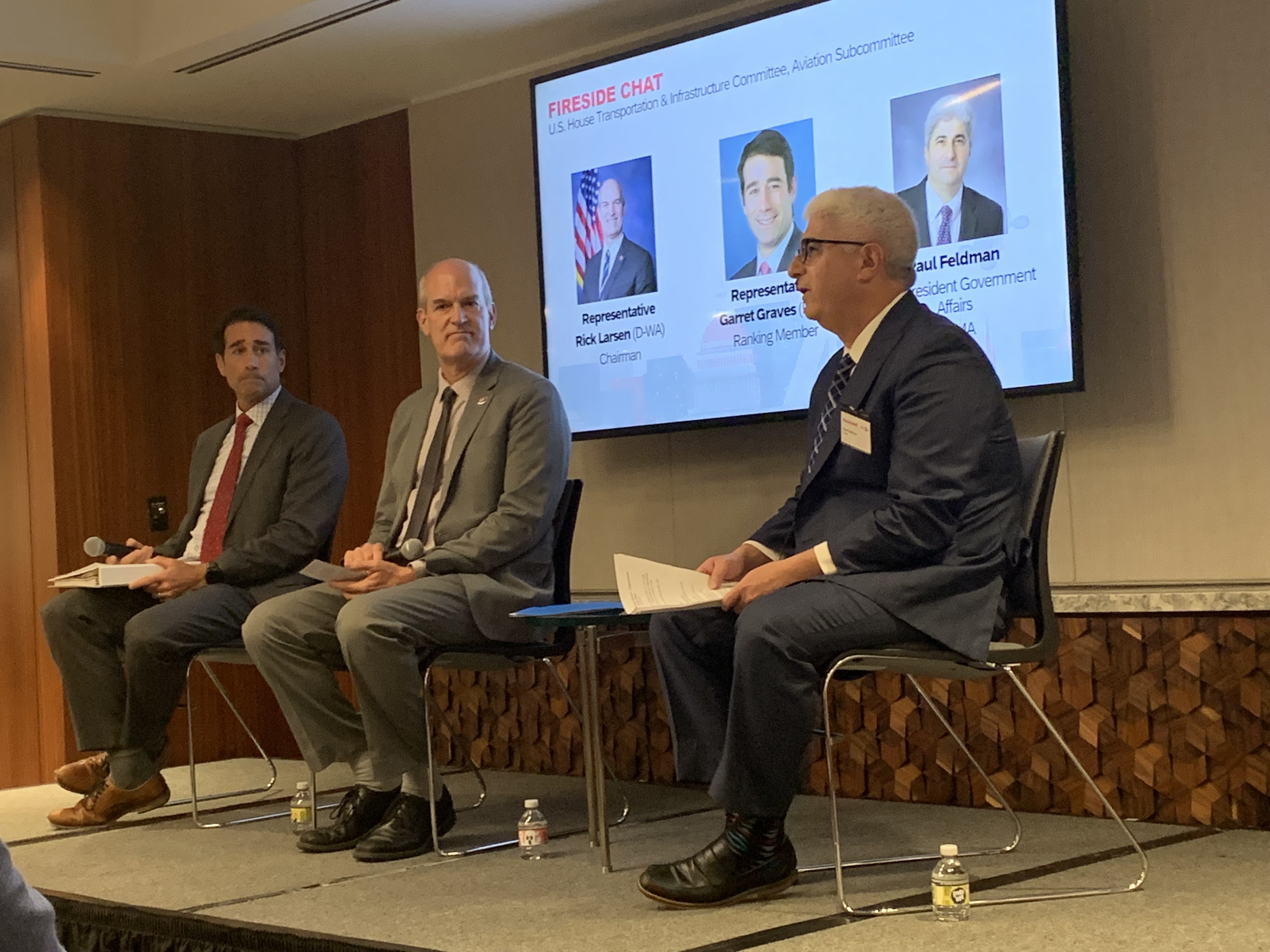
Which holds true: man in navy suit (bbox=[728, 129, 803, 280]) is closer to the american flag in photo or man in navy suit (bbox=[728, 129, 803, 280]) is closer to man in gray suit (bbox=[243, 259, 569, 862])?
the american flag in photo

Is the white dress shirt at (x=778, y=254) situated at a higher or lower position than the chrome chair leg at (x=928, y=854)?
higher

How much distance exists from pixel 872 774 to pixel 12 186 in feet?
12.0

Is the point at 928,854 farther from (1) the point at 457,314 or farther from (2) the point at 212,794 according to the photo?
(2) the point at 212,794

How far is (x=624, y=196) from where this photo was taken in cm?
476

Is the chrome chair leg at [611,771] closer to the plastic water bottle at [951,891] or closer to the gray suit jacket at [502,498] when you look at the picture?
the gray suit jacket at [502,498]

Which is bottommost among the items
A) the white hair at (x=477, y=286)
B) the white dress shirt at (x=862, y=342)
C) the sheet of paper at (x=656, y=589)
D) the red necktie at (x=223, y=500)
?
the sheet of paper at (x=656, y=589)

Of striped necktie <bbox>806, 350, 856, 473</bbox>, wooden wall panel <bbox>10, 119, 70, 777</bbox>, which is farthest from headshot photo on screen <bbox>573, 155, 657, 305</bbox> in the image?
wooden wall panel <bbox>10, 119, 70, 777</bbox>

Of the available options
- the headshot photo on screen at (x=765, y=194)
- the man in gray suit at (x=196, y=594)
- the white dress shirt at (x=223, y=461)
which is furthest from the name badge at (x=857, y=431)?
the white dress shirt at (x=223, y=461)

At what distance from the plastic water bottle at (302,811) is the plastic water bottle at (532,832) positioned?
0.74m

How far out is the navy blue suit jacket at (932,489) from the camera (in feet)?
9.29

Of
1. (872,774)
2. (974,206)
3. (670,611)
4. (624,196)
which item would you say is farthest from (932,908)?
(624,196)

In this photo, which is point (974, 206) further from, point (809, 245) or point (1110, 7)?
point (809, 245)

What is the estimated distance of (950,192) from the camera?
4.04 metres

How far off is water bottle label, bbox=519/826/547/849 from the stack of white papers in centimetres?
144
